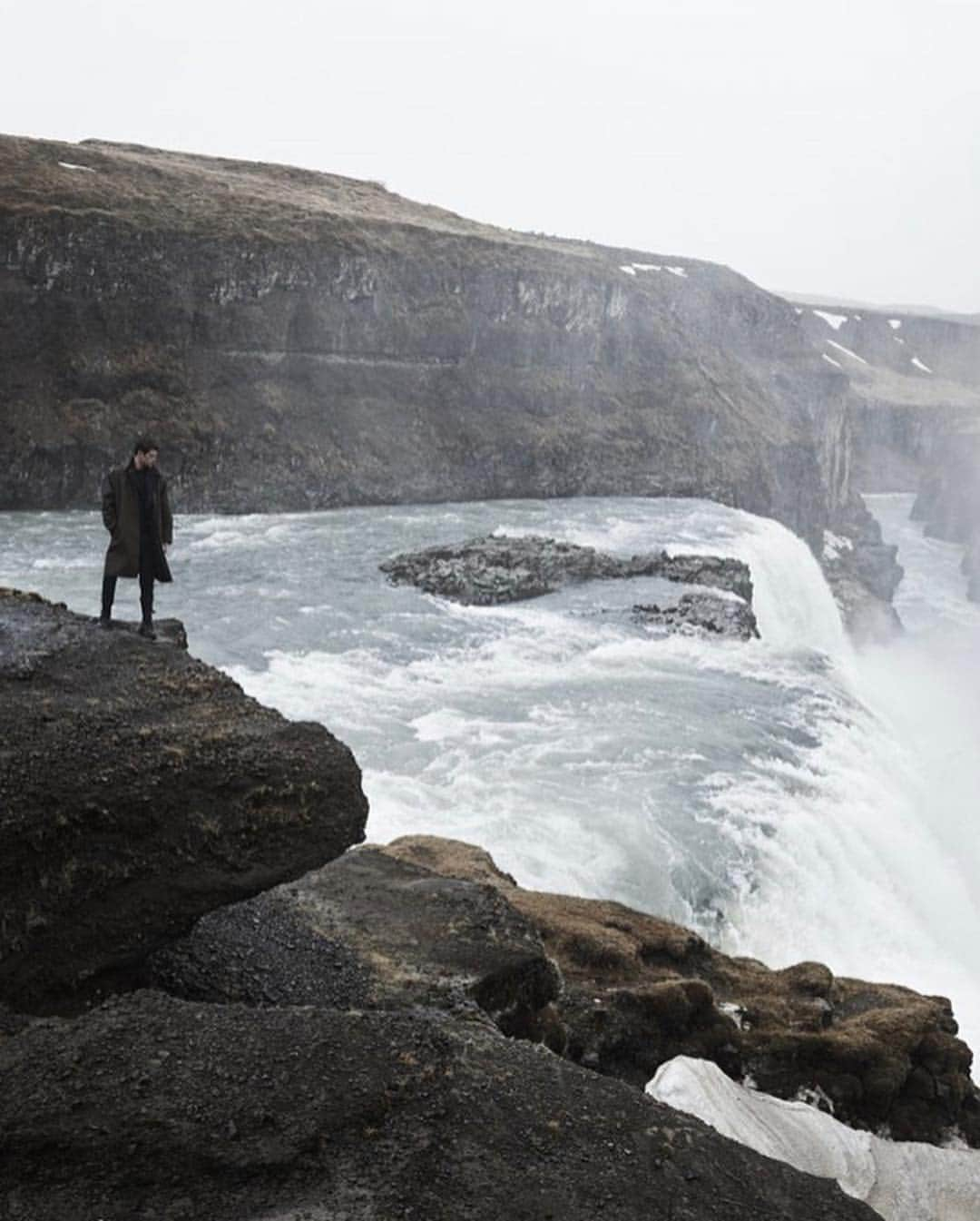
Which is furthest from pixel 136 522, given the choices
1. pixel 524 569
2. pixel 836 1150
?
pixel 524 569

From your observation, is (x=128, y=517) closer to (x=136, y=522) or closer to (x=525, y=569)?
(x=136, y=522)

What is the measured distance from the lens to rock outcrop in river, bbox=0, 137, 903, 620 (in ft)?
155

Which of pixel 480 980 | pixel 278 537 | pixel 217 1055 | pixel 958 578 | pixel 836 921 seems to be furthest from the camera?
pixel 958 578

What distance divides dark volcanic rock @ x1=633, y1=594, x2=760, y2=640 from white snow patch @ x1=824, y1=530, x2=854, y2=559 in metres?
51.1

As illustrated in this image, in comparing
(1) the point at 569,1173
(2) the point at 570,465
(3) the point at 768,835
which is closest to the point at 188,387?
(2) the point at 570,465

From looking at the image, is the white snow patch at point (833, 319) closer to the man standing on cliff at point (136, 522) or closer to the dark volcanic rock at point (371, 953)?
the man standing on cliff at point (136, 522)

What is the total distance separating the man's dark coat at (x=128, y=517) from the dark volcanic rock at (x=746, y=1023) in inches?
148

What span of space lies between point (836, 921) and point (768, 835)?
56.0 inches

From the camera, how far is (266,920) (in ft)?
27.1

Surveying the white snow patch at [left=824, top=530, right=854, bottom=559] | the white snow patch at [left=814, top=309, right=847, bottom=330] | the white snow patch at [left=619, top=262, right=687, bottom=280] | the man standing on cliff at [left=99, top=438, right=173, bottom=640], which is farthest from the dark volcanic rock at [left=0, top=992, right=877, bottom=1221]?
the white snow patch at [left=814, top=309, right=847, bottom=330]

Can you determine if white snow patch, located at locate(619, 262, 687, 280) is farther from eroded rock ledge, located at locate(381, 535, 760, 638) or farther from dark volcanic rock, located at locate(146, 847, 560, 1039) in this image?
dark volcanic rock, located at locate(146, 847, 560, 1039)

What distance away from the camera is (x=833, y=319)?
15212 cm

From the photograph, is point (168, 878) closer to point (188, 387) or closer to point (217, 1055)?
point (217, 1055)

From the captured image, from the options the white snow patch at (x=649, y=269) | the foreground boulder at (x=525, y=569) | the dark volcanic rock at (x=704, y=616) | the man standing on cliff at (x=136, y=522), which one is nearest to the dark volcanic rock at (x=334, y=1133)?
the man standing on cliff at (x=136, y=522)
